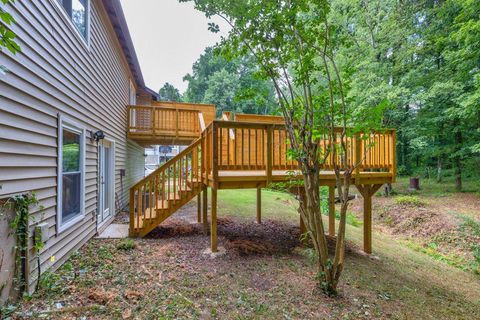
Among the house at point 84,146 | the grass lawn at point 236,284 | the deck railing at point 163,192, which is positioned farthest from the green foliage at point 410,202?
the deck railing at point 163,192

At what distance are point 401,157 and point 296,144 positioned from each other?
18581 millimetres

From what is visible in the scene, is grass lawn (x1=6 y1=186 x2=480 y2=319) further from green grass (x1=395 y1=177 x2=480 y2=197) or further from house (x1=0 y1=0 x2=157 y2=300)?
green grass (x1=395 y1=177 x2=480 y2=197)

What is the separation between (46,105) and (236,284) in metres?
3.53

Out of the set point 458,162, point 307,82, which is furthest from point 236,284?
point 458,162

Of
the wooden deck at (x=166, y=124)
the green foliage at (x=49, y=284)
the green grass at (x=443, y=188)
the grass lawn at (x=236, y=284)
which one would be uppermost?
the wooden deck at (x=166, y=124)

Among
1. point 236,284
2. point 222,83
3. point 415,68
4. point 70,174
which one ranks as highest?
point 222,83

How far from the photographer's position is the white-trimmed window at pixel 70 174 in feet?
12.5

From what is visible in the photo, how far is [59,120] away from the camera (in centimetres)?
373

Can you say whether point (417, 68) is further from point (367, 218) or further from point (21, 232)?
point (21, 232)

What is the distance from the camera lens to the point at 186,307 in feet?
9.72

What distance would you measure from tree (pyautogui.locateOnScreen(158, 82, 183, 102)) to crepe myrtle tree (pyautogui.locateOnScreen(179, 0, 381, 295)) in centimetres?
3976

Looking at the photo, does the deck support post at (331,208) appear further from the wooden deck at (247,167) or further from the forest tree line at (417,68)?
the forest tree line at (417,68)

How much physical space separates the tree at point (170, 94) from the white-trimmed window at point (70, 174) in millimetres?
38663

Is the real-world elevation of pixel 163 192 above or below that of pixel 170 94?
below
